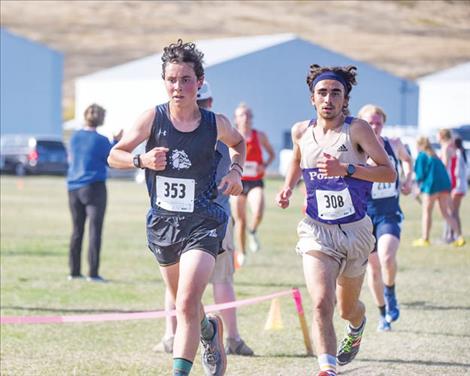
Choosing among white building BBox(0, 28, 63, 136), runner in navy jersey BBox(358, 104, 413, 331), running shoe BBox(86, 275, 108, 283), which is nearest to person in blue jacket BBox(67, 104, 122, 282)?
running shoe BBox(86, 275, 108, 283)

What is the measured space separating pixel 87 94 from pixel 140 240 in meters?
36.7

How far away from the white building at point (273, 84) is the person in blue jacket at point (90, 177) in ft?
130

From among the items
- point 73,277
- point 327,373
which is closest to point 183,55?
point 327,373

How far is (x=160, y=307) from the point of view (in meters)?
11.7

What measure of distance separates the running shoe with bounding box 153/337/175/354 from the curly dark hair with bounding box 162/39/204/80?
273 centimetres

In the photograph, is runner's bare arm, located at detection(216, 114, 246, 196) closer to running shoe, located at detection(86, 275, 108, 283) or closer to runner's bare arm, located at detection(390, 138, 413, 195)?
runner's bare arm, located at detection(390, 138, 413, 195)

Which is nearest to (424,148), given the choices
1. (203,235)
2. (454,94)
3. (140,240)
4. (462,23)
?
(140,240)

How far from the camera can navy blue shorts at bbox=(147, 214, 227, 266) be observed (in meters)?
6.97

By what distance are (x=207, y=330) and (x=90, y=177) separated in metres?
6.17

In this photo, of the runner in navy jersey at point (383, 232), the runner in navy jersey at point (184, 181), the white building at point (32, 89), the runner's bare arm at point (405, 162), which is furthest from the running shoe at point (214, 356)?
the white building at point (32, 89)

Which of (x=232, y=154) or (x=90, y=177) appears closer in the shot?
(x=232, y=154)

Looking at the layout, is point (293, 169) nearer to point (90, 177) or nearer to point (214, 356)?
point (214, 356)

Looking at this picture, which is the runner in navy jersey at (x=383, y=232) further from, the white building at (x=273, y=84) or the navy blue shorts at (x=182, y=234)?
the white building at (x=273, y=84)

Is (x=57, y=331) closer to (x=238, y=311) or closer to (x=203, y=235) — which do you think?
(x=238, y=311)
